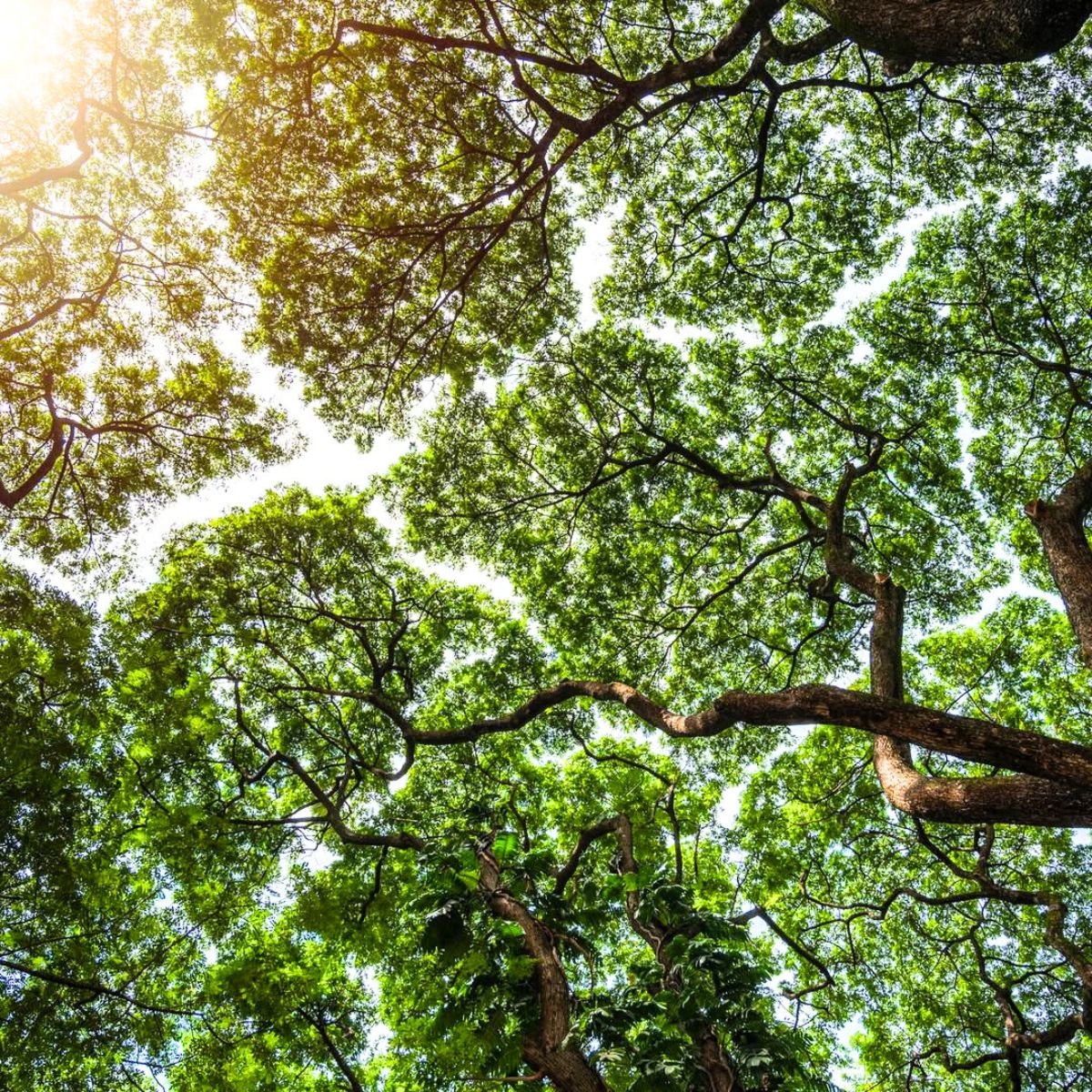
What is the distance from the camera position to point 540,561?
11.4 metres

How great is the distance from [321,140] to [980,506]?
1145 cm

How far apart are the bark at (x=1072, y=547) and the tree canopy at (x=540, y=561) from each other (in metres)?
0.05

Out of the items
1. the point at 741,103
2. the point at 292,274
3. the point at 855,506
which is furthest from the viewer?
the point at 855,506

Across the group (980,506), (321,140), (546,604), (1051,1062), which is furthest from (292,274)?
(1051,1062)

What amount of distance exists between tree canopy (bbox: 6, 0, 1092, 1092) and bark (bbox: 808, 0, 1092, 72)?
0.21ft

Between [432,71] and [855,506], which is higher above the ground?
[432,71]

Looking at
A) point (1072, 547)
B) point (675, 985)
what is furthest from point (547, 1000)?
point (1072, 547)

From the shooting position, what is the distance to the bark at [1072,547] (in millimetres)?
5301

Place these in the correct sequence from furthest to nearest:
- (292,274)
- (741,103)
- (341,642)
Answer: (341,642)
(741,103)
(292,274)

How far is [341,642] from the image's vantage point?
36.8ft

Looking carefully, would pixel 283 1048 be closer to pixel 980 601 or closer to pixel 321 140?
pixel 321 140

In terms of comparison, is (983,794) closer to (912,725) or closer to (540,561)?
(912,725)

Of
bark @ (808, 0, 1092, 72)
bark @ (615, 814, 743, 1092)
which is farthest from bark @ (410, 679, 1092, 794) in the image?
bark @ (808, 0, 1092, 72)

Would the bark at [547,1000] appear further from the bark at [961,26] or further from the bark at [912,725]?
the bark at [961,26]
